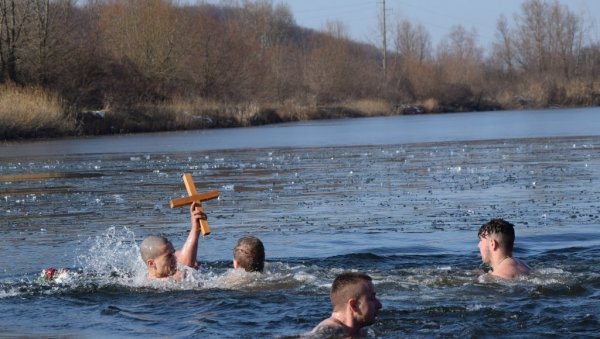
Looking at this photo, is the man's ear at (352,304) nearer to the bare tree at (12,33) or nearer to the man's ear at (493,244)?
the man's ear at (493,244)

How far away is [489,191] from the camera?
18.9 meters

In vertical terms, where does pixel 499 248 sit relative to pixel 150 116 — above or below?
below

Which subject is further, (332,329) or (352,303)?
(332,329)

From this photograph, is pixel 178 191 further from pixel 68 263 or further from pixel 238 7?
pixel 238 7

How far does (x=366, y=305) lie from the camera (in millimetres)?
7008

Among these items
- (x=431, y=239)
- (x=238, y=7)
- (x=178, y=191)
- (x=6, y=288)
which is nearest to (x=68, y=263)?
(x=6, y=288)

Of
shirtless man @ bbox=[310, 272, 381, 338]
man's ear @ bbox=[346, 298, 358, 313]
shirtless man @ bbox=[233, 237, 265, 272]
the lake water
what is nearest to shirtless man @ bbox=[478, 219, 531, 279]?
the lake water

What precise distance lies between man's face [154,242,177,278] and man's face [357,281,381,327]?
3.77 meters

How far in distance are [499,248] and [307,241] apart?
4055 millimetres

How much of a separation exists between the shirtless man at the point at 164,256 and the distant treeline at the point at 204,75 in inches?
1405

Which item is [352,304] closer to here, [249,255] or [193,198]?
[193,198]

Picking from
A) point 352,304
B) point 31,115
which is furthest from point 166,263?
point 31,115

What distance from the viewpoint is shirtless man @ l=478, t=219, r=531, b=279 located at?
33.7ft

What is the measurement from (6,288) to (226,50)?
61212 millimetres
